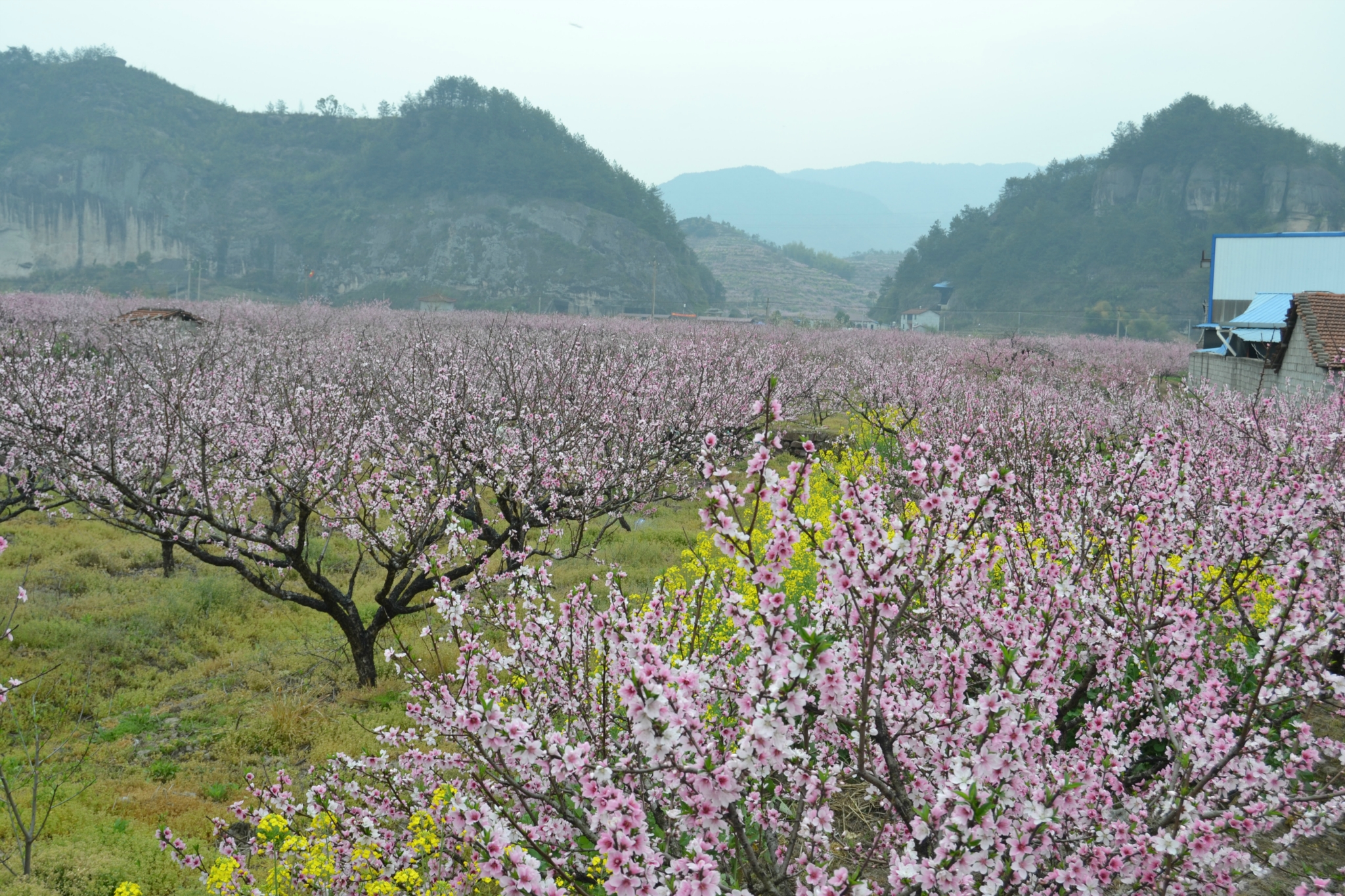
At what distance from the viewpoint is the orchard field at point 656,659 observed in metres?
2.44

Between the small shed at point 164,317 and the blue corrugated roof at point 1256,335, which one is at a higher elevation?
the blue corrugated roof at point 1256,335

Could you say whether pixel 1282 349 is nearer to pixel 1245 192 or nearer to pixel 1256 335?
pixel 1256 335

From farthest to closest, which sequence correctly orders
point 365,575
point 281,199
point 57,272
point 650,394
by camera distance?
point 281,199
point 57,272
point 650,394
point 365,575

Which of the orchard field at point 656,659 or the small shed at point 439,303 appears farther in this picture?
the small shed at point 439,303

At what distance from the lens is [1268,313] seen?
2494 centimetres

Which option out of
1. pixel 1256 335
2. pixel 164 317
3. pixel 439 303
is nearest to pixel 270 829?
pixel 164 317

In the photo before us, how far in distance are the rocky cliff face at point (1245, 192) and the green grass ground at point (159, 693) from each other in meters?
85.1

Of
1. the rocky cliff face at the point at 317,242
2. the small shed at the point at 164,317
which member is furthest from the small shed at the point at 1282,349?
the rocky cliff face at the point at 317,242

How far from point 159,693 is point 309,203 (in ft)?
293

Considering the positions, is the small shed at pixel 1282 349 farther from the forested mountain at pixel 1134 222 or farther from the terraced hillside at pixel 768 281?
the terraced hillside at pixel 768 281

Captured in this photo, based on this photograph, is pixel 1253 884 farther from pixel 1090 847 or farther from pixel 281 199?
pixel 281 199

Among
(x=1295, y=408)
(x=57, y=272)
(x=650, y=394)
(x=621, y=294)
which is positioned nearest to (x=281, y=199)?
(x=57, y=272)

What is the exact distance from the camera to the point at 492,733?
2494mm

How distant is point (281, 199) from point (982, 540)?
96.2 meters
